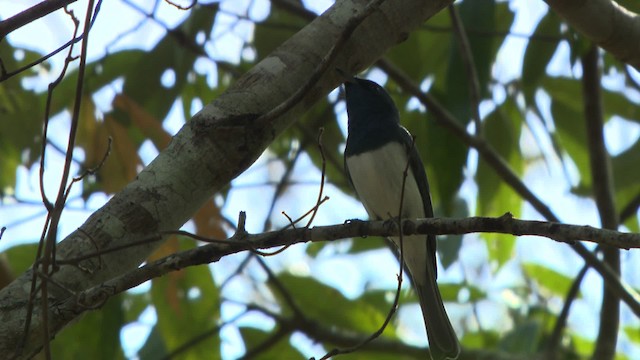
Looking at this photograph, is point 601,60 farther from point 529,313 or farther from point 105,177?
point 105,177

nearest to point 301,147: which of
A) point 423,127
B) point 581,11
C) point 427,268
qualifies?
point 423,127

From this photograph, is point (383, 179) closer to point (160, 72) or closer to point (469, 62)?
point (469, 62)

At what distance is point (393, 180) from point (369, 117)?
0.45 metres

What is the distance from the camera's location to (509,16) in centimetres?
436

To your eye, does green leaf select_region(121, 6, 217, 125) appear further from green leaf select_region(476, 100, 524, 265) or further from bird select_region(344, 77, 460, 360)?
green leaf select_region(476, 100, 524, 265)

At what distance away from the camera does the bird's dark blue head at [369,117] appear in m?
4.11

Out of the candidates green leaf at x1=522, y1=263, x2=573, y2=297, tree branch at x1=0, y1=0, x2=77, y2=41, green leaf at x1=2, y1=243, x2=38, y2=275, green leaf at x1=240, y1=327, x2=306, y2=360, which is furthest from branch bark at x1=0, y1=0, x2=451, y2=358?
green leaf at x1=522, y1=263, x2=573, y2=297

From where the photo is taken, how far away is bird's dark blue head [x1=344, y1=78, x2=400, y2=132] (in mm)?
4258

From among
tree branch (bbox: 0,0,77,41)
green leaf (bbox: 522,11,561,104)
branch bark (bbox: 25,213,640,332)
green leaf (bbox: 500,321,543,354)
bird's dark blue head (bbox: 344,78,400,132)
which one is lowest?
branch bark (bbox: 25,213,640,332)

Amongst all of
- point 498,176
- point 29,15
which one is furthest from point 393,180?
point 29,15

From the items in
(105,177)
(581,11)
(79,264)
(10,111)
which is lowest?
(79,264)

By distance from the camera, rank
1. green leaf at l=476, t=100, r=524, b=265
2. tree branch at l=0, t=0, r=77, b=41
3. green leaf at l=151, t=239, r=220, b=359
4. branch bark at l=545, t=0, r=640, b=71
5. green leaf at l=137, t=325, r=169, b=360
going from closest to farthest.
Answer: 1. tree branch at l=0, t=0, r=77, b=41
2. branch bark at l=545, t=0, r=640, b=71
3. green leaf at l=151, t=239, r=220, b=359
4. green leaf at l=137, t=325, r=169, b=360
5. green leaf at l=476, t=100, r=524, b=265

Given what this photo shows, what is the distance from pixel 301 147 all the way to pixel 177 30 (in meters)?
1.01

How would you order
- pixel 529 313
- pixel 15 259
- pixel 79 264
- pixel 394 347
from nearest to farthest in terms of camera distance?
1. pixel 79 264
2. pixel 15 259
3. pixel 394 347
4. pixel 529 313
